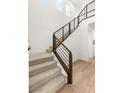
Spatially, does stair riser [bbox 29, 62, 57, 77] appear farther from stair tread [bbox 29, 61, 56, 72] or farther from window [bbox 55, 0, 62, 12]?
window [bbox 55, 0, 62, 12]

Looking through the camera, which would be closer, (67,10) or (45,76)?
(45,76)

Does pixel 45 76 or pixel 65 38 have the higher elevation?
pixel 65 38

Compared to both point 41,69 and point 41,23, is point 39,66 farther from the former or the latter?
point 41,23

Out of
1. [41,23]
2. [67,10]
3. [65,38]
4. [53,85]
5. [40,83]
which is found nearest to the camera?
[40,83]

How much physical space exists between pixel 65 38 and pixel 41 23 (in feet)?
4.93

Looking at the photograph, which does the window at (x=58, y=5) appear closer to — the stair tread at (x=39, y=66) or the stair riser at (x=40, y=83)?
the stair tread at (x=39, y=66)

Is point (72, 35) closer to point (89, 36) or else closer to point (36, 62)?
point (89, 36)

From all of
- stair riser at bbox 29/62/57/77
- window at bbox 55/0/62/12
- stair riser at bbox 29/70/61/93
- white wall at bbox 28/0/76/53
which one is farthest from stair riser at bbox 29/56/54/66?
window at bbox 55/0/62/12

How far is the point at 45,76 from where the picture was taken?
316 centimetres

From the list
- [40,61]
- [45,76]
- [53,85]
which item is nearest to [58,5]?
[40,61]

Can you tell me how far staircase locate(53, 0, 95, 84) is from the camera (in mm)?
3662
